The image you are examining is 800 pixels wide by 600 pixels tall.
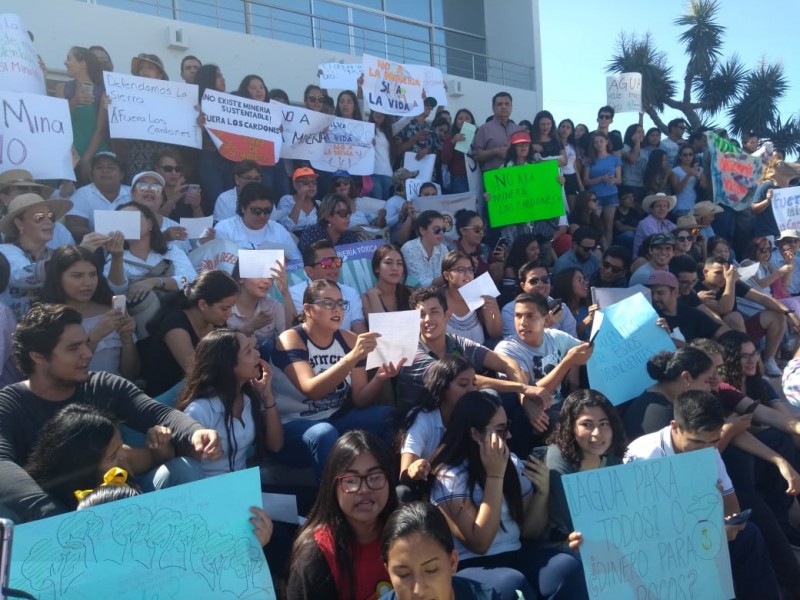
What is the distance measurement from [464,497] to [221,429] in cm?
119

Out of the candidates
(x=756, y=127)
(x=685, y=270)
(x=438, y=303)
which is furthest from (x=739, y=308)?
(x=756, y=127)

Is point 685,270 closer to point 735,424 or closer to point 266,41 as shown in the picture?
point 735,424

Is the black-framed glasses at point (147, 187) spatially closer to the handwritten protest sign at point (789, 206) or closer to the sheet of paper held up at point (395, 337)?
the sheet of paper held up at point (395, 337)

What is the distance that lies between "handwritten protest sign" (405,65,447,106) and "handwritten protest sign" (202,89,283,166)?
237 cm

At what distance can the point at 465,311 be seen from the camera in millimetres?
5668

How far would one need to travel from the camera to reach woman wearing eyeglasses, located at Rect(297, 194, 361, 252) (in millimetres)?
6410

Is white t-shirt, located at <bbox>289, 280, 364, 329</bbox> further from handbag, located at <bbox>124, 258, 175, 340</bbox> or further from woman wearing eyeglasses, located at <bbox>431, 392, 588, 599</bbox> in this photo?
woman wearing eyeglasses, located at <bbox>431, 392, 588, 599</bbox>

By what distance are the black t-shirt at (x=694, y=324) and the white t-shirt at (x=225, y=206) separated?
3.64m

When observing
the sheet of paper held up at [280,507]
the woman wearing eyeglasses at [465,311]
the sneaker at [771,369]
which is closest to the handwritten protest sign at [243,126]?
the woman wearing eyeglasses at [465,311]

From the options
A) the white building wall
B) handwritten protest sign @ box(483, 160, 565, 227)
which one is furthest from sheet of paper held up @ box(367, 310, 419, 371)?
the white building wall

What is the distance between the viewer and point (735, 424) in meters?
4.52

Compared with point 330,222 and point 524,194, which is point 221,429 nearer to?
point 330,222

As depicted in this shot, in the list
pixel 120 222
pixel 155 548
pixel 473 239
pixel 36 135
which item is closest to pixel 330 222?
pixel 473 239

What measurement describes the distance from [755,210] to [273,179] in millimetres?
7022
